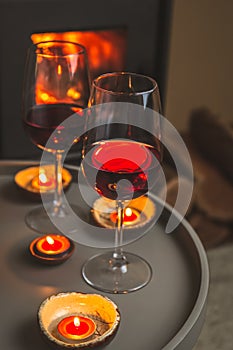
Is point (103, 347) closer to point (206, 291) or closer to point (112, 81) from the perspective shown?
point (206, 291)

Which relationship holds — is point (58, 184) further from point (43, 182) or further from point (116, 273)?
point (116, 273)

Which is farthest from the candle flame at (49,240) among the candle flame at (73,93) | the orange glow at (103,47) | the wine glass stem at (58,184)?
the orange glow at (103,47)

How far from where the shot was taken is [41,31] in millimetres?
1942

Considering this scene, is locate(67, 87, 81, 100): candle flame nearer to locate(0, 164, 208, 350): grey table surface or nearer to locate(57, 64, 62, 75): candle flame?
locate(57, 64, 62, 75): candle flame

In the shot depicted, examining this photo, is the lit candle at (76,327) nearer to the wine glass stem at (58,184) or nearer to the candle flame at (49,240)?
the candle flame at (49,240)

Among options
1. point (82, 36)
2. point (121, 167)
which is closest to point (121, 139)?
point (121, 167)

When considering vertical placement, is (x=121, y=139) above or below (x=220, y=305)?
above

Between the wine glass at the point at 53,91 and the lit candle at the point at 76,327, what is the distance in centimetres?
23

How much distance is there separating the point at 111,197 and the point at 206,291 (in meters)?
0.17

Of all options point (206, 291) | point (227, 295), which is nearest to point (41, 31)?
point (227, 295)

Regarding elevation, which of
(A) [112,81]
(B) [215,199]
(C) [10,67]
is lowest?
(B) [215,199]

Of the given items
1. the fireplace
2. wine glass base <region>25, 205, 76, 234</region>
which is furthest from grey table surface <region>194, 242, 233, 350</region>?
wine glass base <region>25, 205, 76, 234</region>

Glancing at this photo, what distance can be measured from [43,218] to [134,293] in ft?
0.73

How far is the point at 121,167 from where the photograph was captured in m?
0.75
